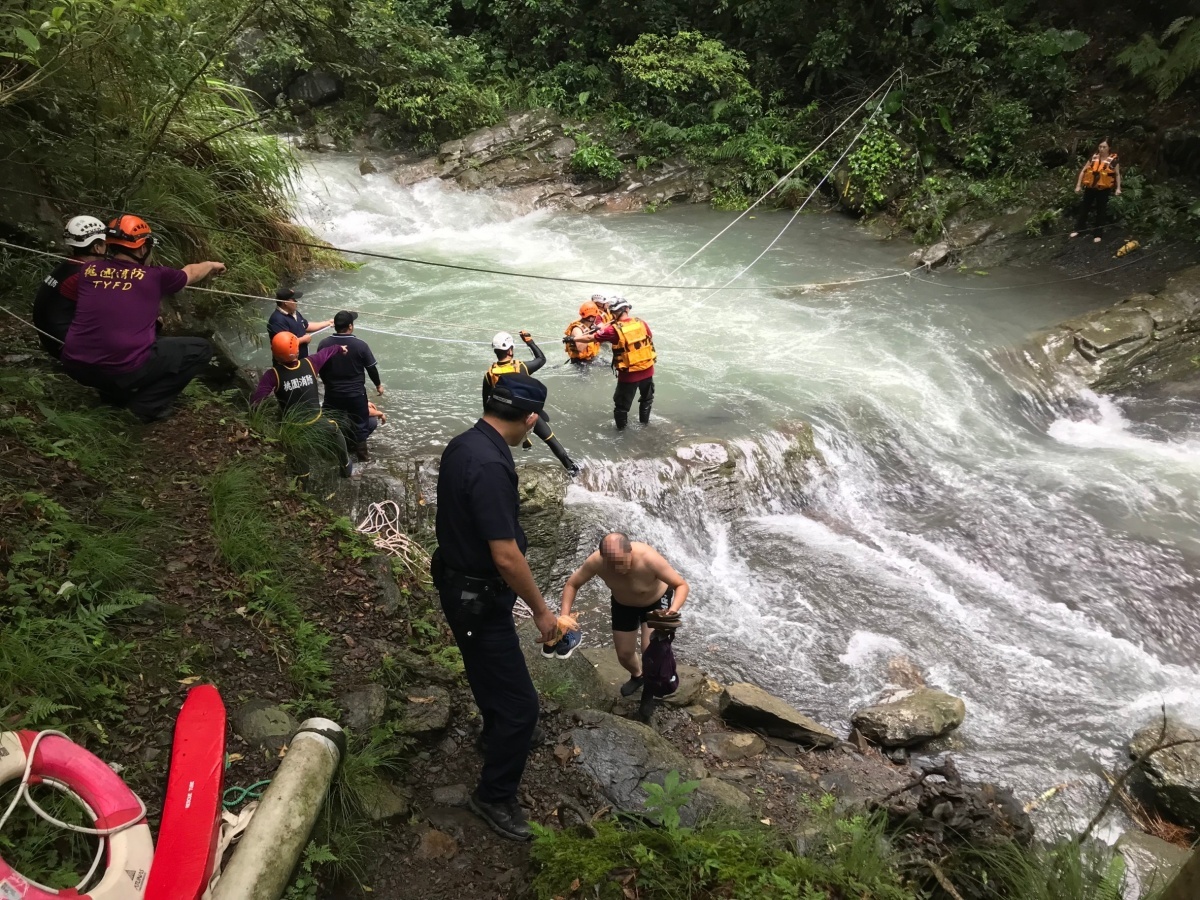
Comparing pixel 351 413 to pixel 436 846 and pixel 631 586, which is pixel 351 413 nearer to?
pixel 631 586

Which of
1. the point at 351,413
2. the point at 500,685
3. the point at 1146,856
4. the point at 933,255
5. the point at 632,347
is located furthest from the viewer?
the point at 933,255

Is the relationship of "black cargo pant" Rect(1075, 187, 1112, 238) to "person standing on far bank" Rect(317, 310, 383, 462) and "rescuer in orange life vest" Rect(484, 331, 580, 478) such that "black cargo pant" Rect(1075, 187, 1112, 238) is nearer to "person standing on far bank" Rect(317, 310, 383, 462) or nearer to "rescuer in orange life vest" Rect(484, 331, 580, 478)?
"rescuer in orange life vest" Rect(484, 331, 580, 478)

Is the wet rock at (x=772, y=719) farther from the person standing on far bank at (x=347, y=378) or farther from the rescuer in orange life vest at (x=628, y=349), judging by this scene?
the person standing on far bank at (x=347, y=378)

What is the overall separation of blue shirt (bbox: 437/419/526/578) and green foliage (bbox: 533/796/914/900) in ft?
4.12

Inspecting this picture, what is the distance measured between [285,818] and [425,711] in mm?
1162

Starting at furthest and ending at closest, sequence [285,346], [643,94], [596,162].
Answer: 1. [643,94]
2. [596,162]
3. [285,346]

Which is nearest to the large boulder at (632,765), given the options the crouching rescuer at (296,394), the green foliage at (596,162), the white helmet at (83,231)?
the crouching rescuer at (296,394)

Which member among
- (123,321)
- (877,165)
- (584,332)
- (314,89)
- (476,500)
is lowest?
(584,332)

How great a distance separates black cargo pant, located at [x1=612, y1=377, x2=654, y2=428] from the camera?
8.23 m

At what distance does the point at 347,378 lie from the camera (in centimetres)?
704

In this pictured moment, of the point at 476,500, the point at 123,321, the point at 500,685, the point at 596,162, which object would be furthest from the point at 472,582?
the point at 596,162

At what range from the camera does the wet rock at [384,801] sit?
3.47 metres

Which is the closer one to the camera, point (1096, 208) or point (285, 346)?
point (285, 346)

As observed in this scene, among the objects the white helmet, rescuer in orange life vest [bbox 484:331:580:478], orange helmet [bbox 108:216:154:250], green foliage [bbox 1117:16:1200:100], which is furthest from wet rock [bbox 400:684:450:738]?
green foliage [bbox 1117:16:1200:100]
